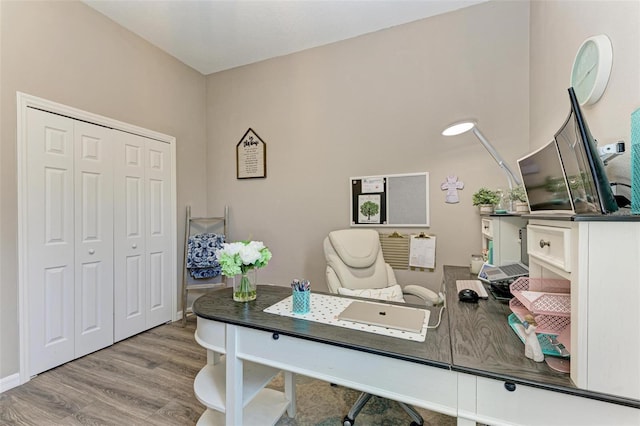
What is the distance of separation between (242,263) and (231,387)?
0.55 m

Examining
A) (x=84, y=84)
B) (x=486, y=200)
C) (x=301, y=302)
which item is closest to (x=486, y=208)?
(x=486, y=200)

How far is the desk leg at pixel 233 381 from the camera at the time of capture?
122 centimetres

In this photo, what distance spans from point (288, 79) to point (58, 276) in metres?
2.81

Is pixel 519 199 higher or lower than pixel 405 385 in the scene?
higher

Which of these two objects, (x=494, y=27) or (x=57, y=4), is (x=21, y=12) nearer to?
(x=57, y=4)

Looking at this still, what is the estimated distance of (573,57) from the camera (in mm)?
1530

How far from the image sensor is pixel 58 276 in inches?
87.7

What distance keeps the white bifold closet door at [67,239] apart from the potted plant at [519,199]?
3.33 meters

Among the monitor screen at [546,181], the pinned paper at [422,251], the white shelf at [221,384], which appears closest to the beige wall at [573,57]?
the monitor screen at [546,181]

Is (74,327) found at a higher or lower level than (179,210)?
lower

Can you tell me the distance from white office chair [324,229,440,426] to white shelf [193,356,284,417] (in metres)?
0.83

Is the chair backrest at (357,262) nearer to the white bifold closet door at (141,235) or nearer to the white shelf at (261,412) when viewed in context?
the white shelf at (261,412)

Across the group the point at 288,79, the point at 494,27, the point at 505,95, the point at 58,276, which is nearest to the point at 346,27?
the point at 288,79

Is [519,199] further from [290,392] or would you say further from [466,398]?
[290,392]
